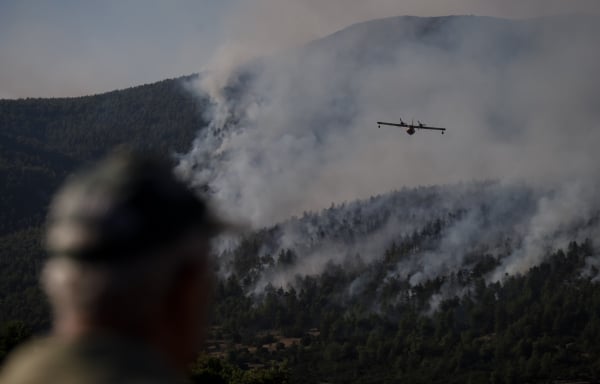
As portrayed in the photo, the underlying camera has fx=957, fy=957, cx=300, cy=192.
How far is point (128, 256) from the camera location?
2133mm

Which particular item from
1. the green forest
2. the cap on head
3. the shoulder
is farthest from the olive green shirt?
the green forest

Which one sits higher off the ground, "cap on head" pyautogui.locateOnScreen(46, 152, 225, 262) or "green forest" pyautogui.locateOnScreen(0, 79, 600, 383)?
"green forest" pyautogui.locateOnScreen(0, 79, 600, 383)

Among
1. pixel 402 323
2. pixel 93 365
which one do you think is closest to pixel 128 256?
pixel 93 365

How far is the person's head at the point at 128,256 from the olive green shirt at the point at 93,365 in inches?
1.5

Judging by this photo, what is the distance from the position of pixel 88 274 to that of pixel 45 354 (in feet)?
0.68

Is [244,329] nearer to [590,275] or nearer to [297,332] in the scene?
[297,332]

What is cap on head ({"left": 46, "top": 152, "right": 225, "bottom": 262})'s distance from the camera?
6.98 ft

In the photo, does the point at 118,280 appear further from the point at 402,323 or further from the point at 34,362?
the point at 402,323

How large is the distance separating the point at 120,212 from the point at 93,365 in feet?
1.11

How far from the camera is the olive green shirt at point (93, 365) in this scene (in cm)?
203

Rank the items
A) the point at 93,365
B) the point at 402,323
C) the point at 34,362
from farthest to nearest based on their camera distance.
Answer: the point at 402,323 → the point at 34,362 → the point at 93,365

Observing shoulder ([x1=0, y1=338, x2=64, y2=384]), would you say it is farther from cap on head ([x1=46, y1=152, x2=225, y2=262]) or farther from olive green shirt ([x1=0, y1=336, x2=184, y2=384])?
cap on head ([x1=46, y1=152, x2=225, y2=262])

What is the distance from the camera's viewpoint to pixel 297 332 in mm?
156875

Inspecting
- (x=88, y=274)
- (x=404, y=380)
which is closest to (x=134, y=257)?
(x=88, y=274)
